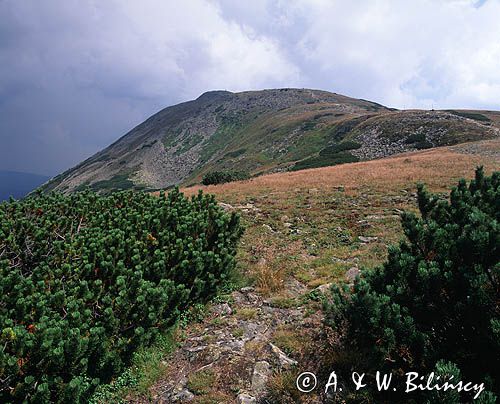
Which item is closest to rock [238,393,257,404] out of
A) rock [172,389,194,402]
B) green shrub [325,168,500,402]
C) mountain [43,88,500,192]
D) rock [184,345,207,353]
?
rock [172,389,194,402]

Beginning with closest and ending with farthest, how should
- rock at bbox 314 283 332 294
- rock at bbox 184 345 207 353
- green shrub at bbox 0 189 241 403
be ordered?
green shrub at bbox 0 189 241 403 → rock at bbox 184 345 207 353 → rock at bbox 314 283 332 294

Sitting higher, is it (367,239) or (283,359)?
(367,239)

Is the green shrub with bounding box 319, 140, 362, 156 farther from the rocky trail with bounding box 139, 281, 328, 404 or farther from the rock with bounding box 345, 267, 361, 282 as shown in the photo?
the rocky trail with bounding box 139, 281, 328, 404

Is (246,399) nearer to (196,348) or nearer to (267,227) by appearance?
(196,348)

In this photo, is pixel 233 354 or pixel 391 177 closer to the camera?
pixel 233 354

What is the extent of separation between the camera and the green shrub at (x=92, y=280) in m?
5.07

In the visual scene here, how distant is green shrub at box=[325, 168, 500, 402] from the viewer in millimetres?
4316

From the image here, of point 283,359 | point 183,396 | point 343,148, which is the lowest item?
point 183,396

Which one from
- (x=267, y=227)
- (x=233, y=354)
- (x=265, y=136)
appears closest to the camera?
(x=233, y=354)

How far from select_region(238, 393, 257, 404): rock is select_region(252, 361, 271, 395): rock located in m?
0.15

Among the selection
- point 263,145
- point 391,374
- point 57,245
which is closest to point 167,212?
point 57,245

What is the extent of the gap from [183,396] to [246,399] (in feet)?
3.80

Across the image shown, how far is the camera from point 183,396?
19.7 ft

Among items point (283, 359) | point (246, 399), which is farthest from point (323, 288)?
point (246, 399)
